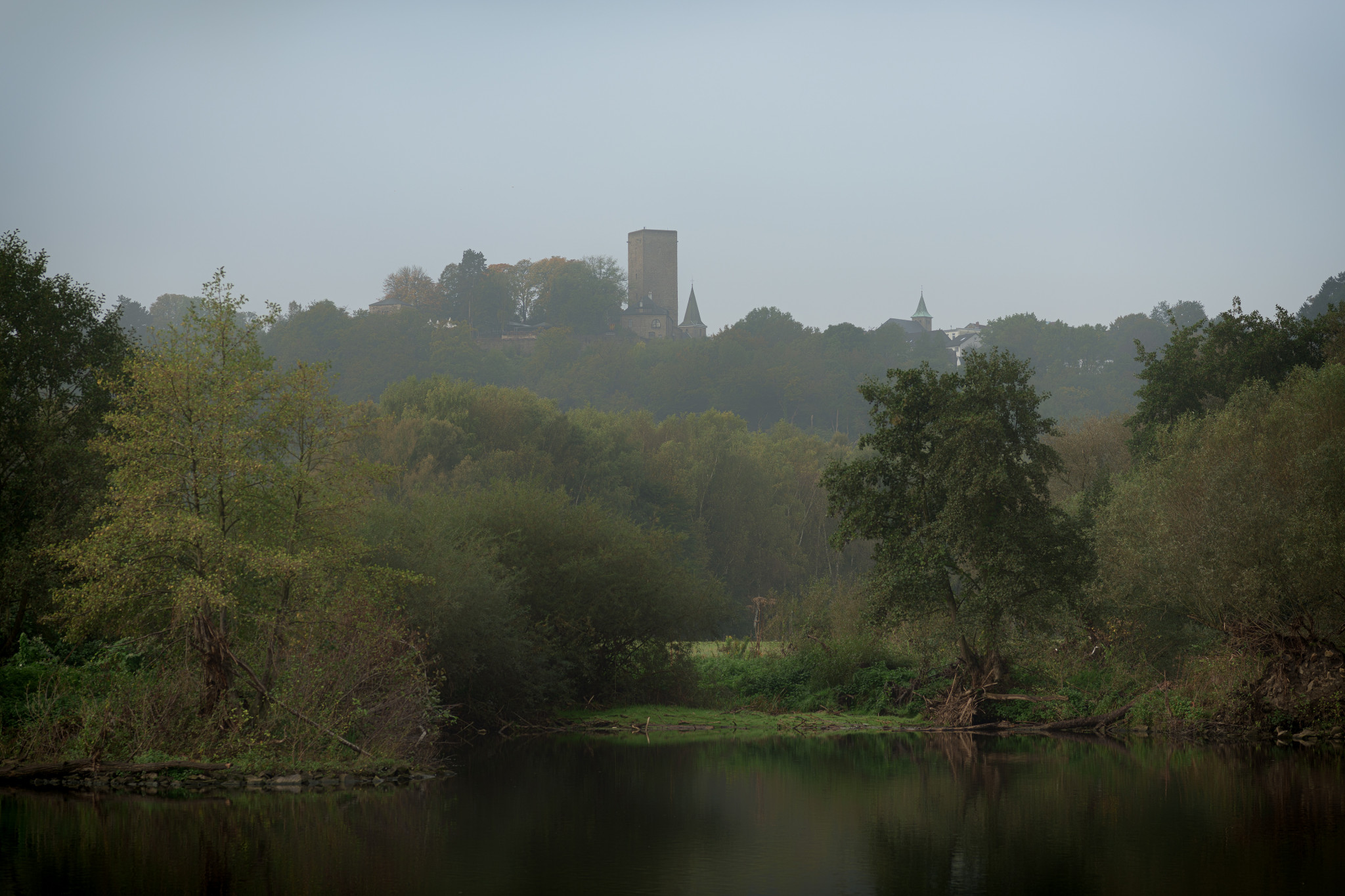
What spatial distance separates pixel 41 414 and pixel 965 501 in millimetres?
21072

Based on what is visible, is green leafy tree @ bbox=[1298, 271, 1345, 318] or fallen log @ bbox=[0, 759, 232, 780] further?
green leafy tree @ bbox=[1298, 271, 1345, 318]

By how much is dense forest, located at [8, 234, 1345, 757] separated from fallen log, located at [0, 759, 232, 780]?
A: 399 millimetres

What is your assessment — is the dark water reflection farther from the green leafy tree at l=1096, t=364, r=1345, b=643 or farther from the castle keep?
the castle keep

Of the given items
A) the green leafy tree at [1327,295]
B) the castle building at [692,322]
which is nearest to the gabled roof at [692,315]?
the castle building at [692,322]

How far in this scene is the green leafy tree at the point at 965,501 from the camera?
1078 inches

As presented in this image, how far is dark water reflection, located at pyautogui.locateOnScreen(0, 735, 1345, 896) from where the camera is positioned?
12172mm

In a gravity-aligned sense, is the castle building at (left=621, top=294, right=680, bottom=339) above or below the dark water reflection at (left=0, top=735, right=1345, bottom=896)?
above

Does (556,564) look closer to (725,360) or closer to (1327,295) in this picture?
(1327,295)

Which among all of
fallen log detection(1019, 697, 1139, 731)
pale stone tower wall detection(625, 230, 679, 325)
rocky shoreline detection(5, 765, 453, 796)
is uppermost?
pale stone tower wall detection(625, 230, 679, 325)

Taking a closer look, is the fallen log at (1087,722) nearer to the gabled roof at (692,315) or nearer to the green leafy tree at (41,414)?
the green leafy tree at (41,414)

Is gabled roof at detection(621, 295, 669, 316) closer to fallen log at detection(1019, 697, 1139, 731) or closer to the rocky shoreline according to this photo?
fallen log at detection(1019, 697, 1139, 731)

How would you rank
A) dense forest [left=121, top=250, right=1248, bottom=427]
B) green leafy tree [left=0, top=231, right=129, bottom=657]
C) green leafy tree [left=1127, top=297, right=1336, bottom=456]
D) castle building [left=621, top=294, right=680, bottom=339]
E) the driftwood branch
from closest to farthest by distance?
the driftwood branch, green leafy tree [left=0, top=231, right=129, bottom=657], green leafy tree [left=1127, top=297, right=1336, bottom=456], dense forest [left=121, top=250, right=1248, bottom=427], castle building [left=621, top=294, right=680, bottom=339]

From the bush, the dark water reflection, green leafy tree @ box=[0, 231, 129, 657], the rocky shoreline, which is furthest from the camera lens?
the bush

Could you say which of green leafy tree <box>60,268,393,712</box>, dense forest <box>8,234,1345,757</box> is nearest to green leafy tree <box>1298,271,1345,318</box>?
dense forest <box>8,234,1345,757</box>
